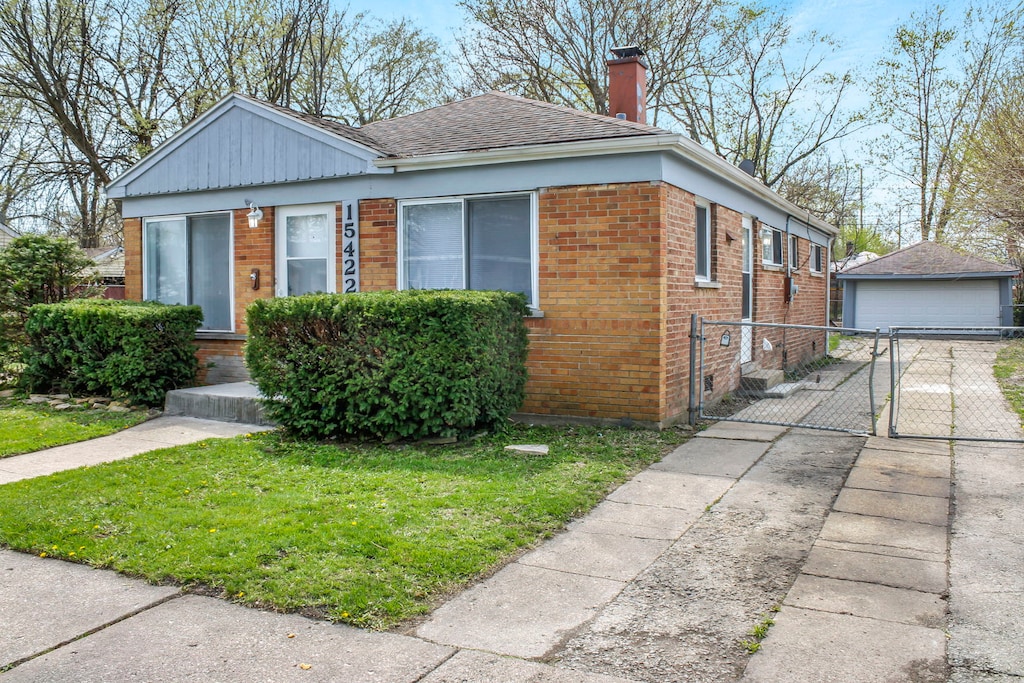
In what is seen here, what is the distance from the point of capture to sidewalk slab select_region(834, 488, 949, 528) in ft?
17.8

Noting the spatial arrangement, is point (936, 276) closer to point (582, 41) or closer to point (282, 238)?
point (582, 41)

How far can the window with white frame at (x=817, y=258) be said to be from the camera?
1738 cm

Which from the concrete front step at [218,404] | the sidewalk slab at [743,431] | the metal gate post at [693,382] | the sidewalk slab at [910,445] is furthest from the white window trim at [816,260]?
the concrete front step at [218,404]

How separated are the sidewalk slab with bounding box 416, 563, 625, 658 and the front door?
322 inches

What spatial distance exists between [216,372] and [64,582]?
23.9 ft

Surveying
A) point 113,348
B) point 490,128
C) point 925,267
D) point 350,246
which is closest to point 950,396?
point 490,128

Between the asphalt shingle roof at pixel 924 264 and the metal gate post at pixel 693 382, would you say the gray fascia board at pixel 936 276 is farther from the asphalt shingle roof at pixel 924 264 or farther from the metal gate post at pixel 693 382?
the metal gate post at pixel 693 382

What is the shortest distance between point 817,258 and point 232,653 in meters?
17.2

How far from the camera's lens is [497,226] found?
9305 millimetres

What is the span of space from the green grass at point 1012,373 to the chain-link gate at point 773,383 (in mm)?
1637

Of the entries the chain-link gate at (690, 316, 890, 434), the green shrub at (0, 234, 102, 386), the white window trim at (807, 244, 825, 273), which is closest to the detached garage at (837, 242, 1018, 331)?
the white window trim at (807, 244, 825, 273)

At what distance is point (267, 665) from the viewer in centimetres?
331

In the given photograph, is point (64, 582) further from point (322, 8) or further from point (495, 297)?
point (322, 8)

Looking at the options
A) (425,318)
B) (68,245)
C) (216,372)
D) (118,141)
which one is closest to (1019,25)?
(425,318)
